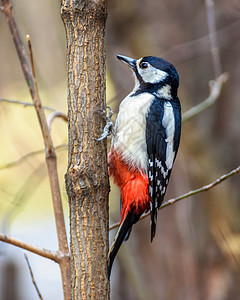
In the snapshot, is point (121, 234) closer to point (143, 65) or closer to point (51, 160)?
point (51, 160)

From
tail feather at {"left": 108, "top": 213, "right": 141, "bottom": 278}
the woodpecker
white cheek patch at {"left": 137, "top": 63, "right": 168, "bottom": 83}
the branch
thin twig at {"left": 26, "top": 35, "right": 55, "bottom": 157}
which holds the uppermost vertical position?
white cheek patch at {"left": 137, "top": 63, "right": 168, "bottom": 83}

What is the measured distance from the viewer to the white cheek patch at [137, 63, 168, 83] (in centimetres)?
310

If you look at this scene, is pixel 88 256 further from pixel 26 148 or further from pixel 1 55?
pixel 1 55

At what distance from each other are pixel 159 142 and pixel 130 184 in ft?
1.07

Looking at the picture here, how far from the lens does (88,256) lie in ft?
6.01

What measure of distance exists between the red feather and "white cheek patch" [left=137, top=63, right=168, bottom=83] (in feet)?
1.97

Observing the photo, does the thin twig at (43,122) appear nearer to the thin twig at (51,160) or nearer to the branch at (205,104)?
the thin twig at (51,160)

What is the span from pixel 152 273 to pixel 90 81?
3140 millimetres

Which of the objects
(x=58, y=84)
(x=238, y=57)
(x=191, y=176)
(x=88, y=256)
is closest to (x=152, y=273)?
(x=191, y=176)

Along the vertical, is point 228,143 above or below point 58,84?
below

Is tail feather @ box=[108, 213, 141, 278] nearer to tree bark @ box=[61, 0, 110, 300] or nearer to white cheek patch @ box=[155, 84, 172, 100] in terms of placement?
tree bark @ box=[61, 0, 110, 300]

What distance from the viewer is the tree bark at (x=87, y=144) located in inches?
72.5

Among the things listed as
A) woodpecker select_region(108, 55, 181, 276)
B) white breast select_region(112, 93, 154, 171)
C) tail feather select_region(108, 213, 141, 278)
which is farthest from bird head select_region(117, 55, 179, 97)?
tail feather select_region(108, 213, 141, 278)

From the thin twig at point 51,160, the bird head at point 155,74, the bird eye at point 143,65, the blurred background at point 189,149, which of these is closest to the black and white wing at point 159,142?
the bird head at point 155,74
